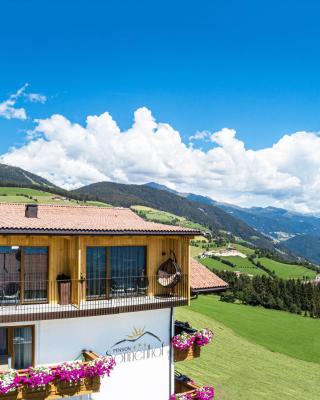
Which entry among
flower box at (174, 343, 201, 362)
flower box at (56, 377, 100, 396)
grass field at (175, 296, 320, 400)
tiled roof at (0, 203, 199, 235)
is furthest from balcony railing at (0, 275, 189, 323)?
grass field at (175, 296, 320, 400)

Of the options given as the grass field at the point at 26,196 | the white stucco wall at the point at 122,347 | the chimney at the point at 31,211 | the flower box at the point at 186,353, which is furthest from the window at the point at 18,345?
the grass field at the point at 26,196

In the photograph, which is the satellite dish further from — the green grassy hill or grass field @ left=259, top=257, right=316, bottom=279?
grass field @ left=259, top=257, right=316, bottom=279

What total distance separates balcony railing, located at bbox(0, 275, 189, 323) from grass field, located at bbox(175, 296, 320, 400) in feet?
43.7

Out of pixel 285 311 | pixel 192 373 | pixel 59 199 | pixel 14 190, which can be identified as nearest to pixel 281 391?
pixel 192 373

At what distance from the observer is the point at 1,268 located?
1539 centimetres

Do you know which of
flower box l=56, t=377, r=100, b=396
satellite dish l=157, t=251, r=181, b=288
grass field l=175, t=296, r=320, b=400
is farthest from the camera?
grass field l=175, t=296, r=320, b=400

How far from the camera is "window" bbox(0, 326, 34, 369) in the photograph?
612 inches

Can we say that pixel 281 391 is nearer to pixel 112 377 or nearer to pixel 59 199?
pixel 112 377

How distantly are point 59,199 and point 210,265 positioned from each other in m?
61.5

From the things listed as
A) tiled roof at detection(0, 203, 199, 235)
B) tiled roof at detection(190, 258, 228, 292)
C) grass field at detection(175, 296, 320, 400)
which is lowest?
grass field at detection(175, 296, 320, 400)

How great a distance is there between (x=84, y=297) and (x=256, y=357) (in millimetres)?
31677

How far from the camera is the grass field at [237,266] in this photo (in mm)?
145625

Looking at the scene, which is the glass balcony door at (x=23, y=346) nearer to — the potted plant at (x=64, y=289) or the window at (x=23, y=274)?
the window at (x=23, y=274)

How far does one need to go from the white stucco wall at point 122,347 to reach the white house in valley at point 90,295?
0.03 metres
